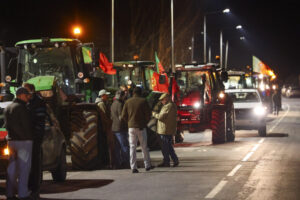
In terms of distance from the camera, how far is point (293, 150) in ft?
65.2

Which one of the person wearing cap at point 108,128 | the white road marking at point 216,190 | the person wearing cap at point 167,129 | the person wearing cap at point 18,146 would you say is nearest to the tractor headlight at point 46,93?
the person wearing cap at point 108,128

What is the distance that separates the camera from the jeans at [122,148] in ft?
52.3

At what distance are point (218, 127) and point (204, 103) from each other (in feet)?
3.49

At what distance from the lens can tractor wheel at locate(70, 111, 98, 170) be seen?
49.5 ft

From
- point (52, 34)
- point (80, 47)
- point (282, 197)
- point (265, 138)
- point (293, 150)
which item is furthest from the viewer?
point (52, 34)

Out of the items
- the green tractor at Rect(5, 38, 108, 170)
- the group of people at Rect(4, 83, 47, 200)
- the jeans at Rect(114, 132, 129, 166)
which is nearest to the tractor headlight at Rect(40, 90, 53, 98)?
the green tractor at Rect(5, 38, 108, 170)

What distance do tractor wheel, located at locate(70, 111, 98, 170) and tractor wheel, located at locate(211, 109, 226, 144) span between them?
8867 millimetres

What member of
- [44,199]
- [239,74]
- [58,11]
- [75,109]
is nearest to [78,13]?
[58,11]

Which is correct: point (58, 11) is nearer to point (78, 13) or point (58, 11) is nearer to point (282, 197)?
point (78, 13)

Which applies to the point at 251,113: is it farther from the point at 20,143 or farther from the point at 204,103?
the point at 20,143

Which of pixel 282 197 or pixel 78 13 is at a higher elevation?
pixel 78 13

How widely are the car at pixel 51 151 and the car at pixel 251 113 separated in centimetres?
1422

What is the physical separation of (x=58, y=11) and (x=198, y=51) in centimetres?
3758

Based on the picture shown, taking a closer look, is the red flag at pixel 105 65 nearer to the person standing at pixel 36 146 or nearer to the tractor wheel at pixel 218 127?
the tractor wheel at pixel 218 127
